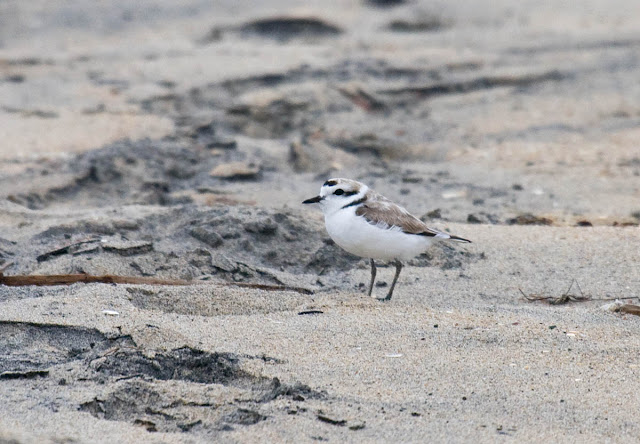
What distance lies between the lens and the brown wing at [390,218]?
4.96 meters

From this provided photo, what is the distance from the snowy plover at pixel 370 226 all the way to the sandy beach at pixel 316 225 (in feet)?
0.90

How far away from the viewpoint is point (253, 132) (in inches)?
348

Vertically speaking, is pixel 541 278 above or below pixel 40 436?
below

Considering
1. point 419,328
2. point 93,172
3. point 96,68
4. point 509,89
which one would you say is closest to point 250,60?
point 96,68

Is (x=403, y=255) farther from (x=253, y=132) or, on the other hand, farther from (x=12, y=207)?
(x=253, y=132)

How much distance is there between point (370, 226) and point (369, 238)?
0.07 m

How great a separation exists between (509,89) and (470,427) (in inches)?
284

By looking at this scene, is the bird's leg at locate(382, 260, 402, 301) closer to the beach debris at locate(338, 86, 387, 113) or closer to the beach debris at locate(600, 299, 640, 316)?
the beach debris at locate(600, 299, 640, 316)

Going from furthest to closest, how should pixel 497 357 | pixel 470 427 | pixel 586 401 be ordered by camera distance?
pixel 497 357
pixel 586 401
pixel 470 427

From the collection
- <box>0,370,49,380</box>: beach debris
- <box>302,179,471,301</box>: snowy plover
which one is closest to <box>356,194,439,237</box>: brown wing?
<box>302,179,471,301</box>: snowy plover

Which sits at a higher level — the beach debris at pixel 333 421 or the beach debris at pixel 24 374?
the beach debris at pixel 24 374

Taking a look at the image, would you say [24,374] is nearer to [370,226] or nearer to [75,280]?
[75,280]

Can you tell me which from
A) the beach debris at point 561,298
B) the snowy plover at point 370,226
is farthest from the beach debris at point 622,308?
the snowy plover at point 370,226

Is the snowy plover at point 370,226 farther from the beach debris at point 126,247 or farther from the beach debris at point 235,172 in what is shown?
the beach debris at point 235,172
